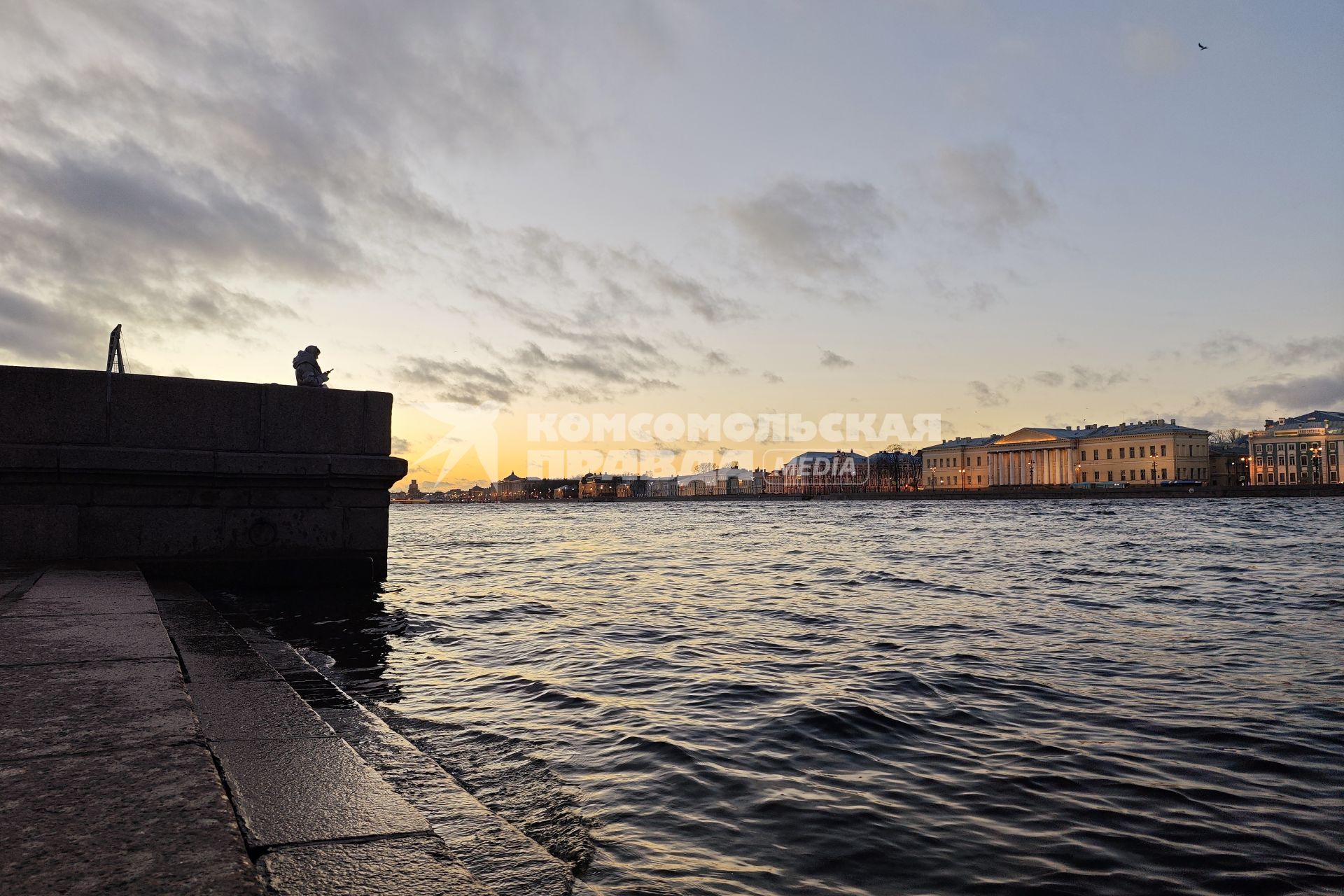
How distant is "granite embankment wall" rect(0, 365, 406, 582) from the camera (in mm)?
9492

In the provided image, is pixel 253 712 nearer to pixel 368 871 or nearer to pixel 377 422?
pixel 368 871

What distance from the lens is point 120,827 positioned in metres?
2.08

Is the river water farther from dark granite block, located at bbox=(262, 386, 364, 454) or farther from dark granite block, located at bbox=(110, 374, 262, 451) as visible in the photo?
dark granite block, located at bbox=(110, 374, 262, 451)

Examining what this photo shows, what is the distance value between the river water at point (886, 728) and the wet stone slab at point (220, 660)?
40.7 inches

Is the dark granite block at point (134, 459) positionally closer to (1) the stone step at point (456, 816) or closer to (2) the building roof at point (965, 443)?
(1) the stone step at point (456, 816)

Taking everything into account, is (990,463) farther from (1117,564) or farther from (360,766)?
(360,766)

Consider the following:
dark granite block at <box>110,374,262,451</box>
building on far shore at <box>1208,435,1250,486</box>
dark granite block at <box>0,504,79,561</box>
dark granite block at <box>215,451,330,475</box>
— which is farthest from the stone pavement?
building on far shore at <box>1208,435,1250,486</box>

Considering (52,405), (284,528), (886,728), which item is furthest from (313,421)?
(886,728)

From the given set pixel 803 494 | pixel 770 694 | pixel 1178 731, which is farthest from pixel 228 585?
pixel 803 494

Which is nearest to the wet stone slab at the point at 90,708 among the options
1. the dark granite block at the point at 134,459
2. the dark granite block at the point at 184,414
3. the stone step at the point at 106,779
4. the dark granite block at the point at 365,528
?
the stone step at the point at 106,779

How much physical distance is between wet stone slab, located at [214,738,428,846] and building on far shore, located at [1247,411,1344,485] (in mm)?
127135

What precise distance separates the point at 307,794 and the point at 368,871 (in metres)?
0.68

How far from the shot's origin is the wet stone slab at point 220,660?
14.5 ft

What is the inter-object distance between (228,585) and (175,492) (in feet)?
4.47
